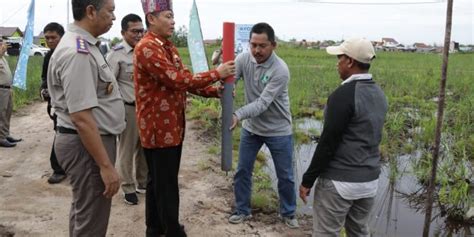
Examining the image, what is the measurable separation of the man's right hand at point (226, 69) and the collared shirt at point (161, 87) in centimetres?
3

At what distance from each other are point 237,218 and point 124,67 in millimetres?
1621

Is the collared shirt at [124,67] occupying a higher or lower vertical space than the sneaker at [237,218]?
higher

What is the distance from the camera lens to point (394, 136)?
6.97 meters

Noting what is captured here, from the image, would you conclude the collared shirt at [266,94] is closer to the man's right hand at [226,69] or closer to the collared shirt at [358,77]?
the man's right hand at [226,69]

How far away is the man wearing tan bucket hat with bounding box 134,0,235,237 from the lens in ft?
8.30

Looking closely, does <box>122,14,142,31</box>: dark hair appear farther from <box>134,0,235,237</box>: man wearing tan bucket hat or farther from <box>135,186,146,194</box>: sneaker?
<box>135,186,146,194</box>: sneaker

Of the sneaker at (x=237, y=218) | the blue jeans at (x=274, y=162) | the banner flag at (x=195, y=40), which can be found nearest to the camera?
the blue jeans at (x=274, y=162)

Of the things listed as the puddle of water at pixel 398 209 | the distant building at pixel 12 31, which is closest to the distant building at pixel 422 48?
the distant building at pixel 12 31

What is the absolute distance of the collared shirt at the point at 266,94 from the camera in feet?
10.7

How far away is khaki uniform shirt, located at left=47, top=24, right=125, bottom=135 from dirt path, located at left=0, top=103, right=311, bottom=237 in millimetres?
1496

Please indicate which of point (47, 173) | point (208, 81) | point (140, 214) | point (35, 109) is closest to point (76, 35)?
point (208, 81)

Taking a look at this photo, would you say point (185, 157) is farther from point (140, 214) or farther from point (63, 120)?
point (63, 120)

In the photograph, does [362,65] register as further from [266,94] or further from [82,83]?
[82,83]

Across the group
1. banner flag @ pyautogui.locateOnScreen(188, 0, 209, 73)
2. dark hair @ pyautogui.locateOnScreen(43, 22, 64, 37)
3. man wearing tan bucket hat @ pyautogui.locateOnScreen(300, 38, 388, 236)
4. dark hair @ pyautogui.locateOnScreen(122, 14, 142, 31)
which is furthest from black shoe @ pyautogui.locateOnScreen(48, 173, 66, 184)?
man wearing tan bucket hat @ pyautogui.locateOnScreen(300, 38, 388, 236)
